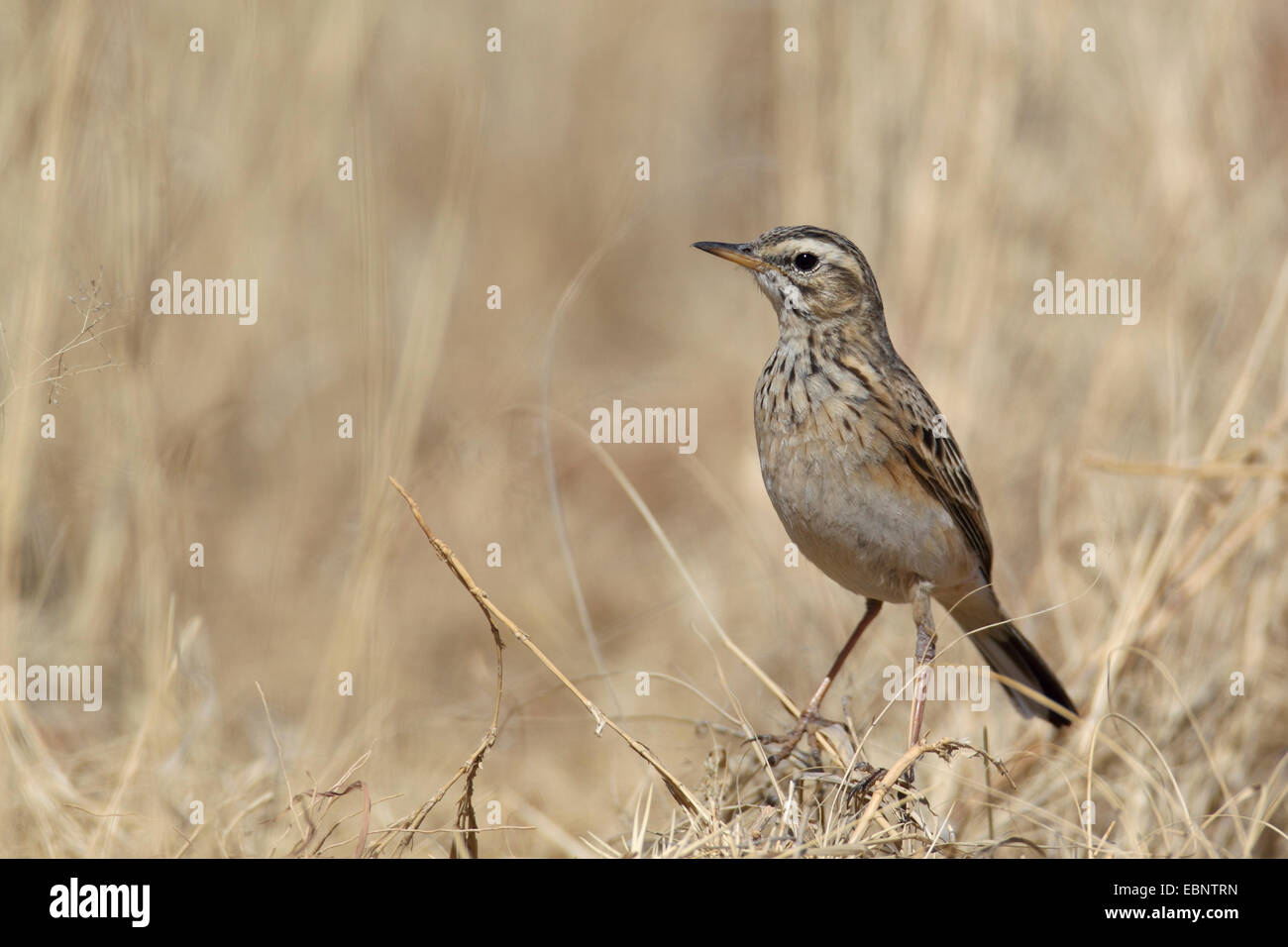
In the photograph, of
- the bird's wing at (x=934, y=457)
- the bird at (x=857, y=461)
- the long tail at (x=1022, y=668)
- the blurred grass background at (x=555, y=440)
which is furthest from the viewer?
the long tail at (x=1022, y=668)

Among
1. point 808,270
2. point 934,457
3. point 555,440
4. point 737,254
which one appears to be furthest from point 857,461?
point 555,440

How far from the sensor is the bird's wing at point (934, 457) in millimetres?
4820

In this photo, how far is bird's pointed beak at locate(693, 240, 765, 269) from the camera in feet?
16.1

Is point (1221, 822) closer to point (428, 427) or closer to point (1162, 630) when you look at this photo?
→ point (1162, 630)

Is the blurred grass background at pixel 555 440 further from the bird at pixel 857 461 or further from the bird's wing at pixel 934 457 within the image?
the bird's wing at pixel 934 457

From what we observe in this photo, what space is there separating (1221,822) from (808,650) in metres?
2.17

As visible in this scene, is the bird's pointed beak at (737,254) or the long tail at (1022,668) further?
the long tail at (1022,668)

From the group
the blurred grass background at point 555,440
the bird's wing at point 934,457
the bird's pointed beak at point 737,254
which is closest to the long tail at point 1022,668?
the blurred grass background at point 555,440

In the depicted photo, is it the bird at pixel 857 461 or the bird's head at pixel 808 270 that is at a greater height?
the bird's head at pixel 808 270

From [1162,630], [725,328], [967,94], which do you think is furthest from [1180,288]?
[725,328]

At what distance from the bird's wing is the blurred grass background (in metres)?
0.73

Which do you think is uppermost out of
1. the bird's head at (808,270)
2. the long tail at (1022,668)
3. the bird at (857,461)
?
the bird's head at (808,270)

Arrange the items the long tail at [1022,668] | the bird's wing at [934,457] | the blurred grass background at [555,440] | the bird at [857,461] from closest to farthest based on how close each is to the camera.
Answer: the bird at [857,461]
the bird's wing at [934,457]
the blurred grass background at [555,440]
the long tail at [1022,668]

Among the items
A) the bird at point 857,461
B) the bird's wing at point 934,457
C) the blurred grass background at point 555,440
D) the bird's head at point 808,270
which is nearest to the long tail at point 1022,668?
the bird at point 857,461
